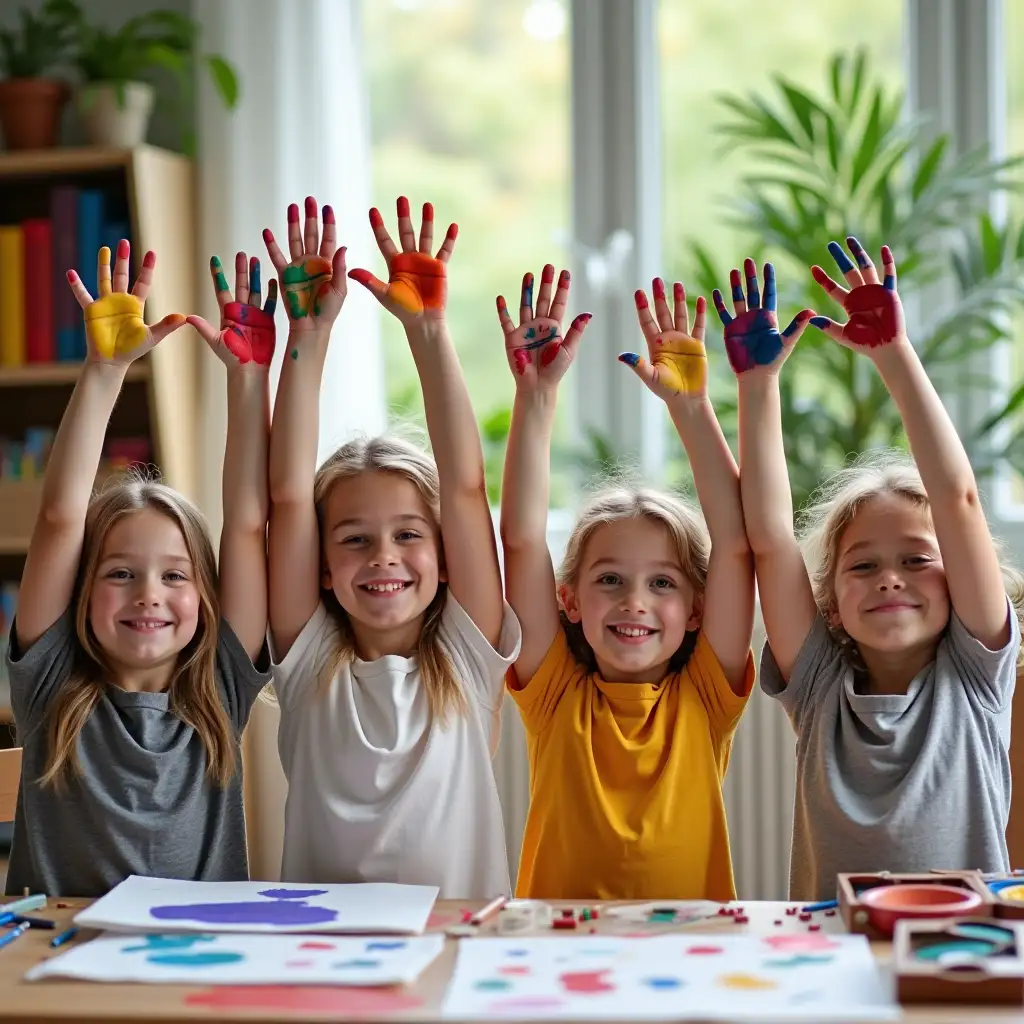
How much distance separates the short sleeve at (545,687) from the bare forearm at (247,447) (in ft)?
1.27

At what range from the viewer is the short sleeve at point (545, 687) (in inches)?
68.2

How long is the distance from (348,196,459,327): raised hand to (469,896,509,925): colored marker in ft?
2.36

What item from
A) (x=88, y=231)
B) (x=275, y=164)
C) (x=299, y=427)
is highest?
(x=275, y=164)

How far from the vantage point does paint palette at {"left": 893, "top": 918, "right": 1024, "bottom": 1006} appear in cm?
106

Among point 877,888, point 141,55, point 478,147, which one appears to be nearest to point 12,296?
point 141,55

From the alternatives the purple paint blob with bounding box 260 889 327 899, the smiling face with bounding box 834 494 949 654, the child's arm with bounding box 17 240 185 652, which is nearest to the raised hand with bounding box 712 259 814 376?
the smiling face with bounding box 834 494 949 654

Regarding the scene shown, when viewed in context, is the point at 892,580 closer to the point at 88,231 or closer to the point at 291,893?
the point at 291,893

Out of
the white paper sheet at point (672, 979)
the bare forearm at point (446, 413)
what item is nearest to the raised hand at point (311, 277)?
the bare forearm at point (446, 413)

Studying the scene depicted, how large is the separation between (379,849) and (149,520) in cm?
48

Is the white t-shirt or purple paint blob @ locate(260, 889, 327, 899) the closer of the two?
purple paint blob @ locate(260, 889, 327, 899)

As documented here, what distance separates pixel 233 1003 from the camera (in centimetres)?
109

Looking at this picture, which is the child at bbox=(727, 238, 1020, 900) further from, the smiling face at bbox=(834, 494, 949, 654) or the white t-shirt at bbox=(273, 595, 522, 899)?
the white t-shirt at bbox=(273, 595, 522, 899)

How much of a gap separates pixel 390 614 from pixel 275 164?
1.60 meters

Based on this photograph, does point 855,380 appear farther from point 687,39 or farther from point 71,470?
point 71,470
